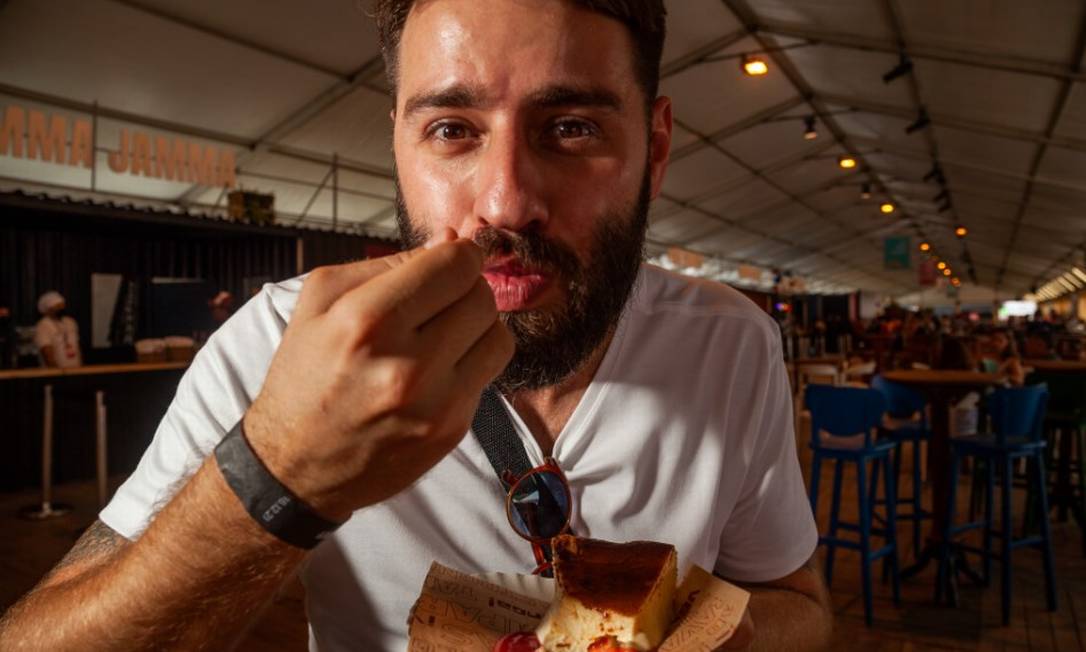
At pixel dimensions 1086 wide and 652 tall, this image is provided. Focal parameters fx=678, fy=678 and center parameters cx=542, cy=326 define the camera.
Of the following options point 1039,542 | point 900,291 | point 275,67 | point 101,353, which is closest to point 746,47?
point 275,67

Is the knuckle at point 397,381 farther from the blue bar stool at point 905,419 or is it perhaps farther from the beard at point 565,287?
the blue bar stool at point 905,419

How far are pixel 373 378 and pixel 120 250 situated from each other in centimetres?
835

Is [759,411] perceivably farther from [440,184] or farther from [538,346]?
[440,184]

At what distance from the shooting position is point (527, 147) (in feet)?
3.22

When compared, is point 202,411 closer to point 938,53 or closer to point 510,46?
point 510,46

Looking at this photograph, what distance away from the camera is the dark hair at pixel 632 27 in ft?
3.46

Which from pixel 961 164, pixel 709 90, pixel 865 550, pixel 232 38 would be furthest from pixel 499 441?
pixel 961 164

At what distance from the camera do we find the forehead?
970mm

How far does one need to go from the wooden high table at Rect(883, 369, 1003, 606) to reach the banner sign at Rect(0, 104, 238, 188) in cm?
686

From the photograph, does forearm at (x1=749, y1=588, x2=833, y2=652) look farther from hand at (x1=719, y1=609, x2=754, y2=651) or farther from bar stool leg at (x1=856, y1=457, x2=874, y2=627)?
bar stool leg at (x1=856, y1=457, x2=874, y2=627)

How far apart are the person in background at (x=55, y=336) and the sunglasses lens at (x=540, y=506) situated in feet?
21.8

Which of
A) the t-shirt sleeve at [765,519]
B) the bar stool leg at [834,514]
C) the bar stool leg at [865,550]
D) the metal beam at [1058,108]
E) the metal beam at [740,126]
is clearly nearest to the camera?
the t-shirt sleeve at [765,519]

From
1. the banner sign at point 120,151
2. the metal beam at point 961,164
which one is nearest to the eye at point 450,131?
the banner sign at point 120,151

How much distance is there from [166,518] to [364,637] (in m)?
0.60
